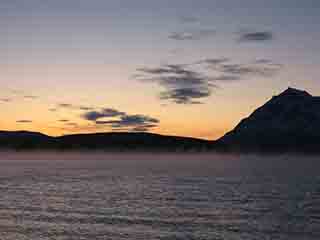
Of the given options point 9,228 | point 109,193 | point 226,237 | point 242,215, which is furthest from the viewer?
point 109,193

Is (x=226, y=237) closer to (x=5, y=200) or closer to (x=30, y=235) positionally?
(x=30, y=235)

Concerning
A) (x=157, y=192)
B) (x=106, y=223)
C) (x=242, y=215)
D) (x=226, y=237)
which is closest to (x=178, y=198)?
(x=157, y=192)

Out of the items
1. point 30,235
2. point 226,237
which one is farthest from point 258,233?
point 30,235

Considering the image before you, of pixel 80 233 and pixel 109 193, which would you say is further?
pixel 109 193

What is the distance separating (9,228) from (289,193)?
55955mm

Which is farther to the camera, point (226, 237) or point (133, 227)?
point (133, 227)

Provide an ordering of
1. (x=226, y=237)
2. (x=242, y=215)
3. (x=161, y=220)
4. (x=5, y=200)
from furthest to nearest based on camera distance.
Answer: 1. (x=5, y=200)
2. (x=242, y=215)
3. (x=161, y=220)
4. (x=226, y=237)

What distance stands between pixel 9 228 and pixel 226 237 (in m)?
23.4

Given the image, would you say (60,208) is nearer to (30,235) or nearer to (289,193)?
(30,235)

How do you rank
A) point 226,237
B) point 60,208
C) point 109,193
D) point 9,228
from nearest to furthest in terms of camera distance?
point 226,237 < point 9,228 < point 60,208 < point 109,193

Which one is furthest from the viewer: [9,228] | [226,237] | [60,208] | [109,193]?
[109,193]

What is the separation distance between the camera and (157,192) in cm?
9006

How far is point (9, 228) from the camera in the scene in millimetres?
50844

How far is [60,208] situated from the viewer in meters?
65.8
